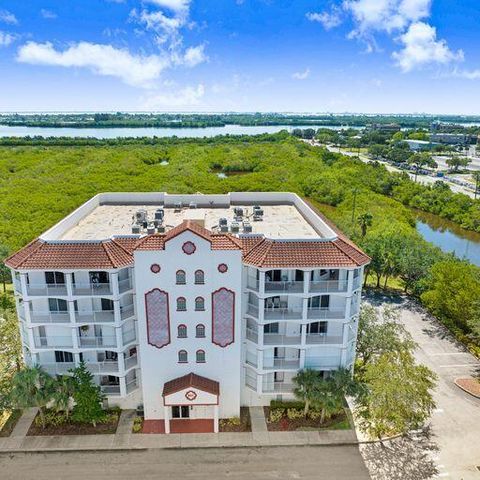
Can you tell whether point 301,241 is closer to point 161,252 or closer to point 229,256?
point 229,256

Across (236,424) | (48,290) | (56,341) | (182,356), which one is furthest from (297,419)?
(48,290)

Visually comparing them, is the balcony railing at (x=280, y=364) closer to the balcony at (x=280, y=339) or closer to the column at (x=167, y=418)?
the balcony at (x=280, y=339)

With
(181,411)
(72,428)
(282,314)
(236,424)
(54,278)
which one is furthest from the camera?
(181,411)

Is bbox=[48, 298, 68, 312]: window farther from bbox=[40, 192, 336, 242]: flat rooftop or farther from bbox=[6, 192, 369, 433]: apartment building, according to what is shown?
bbox=[40, 192, 336, 242]: flat rooftop

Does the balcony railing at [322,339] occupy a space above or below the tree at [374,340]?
above

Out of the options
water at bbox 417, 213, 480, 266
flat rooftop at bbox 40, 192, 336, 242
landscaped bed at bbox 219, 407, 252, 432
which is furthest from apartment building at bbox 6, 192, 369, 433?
water at bbox 417, 213, 480, 266

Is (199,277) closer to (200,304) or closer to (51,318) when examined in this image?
(200,304)

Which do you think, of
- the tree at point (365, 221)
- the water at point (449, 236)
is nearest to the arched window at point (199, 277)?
the tree at point (365, 221)
